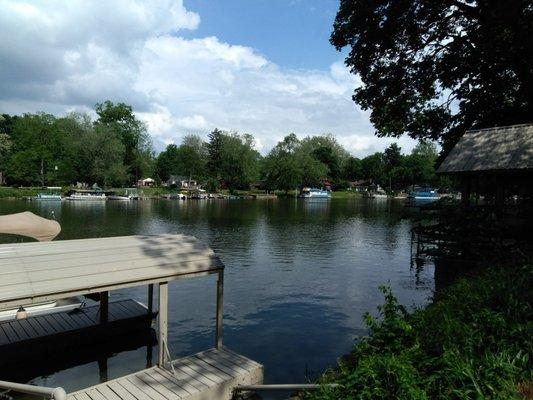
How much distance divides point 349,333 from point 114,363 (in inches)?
345

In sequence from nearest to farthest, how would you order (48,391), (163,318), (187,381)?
1. (48,391)
2. (187,381)
3. (163,318)

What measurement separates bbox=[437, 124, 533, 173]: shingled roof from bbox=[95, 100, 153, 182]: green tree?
97277mm

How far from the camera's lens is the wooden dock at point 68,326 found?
12.8 meters

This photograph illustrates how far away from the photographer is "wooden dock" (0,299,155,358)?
12750 mm

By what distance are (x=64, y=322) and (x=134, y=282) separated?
6045mm

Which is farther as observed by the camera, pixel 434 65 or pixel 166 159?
pixel 166 159

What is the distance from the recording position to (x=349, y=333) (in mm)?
16688

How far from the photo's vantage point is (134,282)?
9.88 m

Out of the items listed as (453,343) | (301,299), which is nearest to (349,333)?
(301,299)

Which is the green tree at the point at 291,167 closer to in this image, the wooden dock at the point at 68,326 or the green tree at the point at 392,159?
the green tree at the point at 392,159

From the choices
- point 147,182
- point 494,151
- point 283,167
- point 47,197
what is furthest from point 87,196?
point 494,151

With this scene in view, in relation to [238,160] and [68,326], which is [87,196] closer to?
[238,160]

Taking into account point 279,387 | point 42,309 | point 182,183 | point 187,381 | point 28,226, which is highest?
point 182,183

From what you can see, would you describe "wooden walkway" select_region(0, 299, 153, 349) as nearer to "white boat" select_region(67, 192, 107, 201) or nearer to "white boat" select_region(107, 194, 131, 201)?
"white boat" select_region(67, 192, 107, 201)
